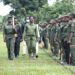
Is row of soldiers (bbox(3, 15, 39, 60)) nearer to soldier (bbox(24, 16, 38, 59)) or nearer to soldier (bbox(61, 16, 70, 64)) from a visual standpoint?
soldier (bbox(24, 16, 38, 59))

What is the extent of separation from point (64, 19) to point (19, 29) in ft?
11.5

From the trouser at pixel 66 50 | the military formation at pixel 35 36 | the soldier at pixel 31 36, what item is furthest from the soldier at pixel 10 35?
the trouser at pixel 66 50

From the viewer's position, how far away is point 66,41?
23.3m

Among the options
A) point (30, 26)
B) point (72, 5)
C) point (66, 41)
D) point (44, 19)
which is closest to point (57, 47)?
point (30, 26)

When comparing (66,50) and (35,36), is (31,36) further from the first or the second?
(66,50)

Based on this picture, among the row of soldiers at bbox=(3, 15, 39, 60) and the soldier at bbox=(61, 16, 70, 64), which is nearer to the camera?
the soldier at bbox=(61, 16, 70, 64)

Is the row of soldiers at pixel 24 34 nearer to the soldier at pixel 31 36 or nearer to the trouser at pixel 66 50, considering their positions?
the soldier at pixel 31 36

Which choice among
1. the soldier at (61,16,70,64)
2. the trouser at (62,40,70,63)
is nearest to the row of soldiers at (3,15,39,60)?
the soldier at (61,16,70,64)

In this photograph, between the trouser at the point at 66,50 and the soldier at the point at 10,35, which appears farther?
the soldier at the point at 10,35

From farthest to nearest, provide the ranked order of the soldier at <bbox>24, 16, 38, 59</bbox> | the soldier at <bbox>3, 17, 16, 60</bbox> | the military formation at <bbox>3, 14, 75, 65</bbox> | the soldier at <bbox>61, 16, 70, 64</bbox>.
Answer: the soldier at <bbox>24, 16, 38, 59</bbox>, the soldier at <bbox>3, 17, 16, 60</bbox>, the soldier at <bbox>61, 16, 70, 64</bbox>, the military formation at <bbox>3, 14, 75, 65</bbox>

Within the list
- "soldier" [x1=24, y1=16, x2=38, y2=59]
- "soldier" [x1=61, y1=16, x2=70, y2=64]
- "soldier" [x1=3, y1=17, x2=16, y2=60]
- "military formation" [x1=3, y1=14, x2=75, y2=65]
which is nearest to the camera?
"military formation" [x1=3, y1=14, x2=75, y2=65]

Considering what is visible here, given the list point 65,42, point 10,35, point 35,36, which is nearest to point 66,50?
point 65,42

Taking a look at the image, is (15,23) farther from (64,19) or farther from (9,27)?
(64,19)

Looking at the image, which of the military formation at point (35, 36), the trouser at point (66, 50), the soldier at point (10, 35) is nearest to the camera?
the military formation at point (35, 36)
